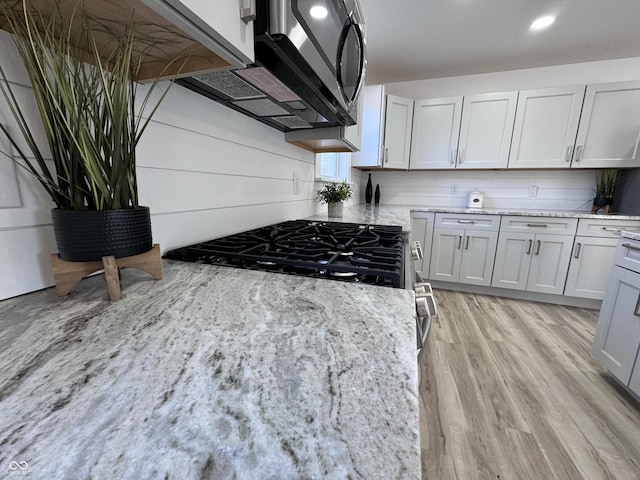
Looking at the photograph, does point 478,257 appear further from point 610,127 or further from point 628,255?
point 610,127

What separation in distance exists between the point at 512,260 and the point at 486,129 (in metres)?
1.29

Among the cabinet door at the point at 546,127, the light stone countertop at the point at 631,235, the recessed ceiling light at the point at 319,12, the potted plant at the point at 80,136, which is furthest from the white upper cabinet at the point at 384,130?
the potted plant at the point at 80,136

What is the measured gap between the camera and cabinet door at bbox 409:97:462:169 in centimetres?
272

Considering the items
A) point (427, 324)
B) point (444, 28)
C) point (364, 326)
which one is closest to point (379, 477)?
point (364, 326)

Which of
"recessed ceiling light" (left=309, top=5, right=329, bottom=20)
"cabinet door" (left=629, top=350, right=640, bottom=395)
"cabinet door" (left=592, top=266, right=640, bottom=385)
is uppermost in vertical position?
"recessed ceiling light" (left=309, top=5, right=329, bottom=20)

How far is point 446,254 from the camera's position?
2701 millimetres

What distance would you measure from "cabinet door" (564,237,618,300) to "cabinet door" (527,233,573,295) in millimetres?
47

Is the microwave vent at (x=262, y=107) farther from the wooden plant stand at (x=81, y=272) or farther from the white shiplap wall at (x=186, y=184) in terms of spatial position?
the wooden plant stand at (x=81, y=272)

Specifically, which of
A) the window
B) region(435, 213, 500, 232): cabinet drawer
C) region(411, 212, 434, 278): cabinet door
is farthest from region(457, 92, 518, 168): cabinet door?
the window

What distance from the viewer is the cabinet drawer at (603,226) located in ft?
7.06

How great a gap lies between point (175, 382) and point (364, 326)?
265mm

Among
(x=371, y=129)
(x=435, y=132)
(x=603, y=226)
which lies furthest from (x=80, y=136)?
(x=603, y=226)

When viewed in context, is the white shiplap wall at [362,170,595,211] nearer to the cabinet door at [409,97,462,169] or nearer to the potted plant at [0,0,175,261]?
the cabinet door at [409,97,462,169]

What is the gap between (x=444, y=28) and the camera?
1.96 m
